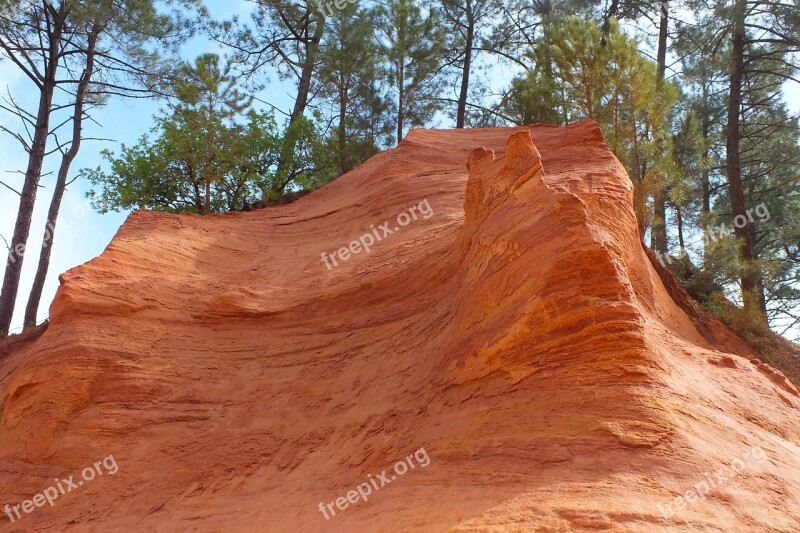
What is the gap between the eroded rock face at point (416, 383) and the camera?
440 centimetres

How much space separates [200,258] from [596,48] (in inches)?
352

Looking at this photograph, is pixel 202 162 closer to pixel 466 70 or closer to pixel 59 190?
pixel 59 190

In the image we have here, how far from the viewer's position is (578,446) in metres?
4.50

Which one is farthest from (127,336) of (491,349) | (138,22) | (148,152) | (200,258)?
(138,22)

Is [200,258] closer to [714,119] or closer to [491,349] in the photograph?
[491,349]

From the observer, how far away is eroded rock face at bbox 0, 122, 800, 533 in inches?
173

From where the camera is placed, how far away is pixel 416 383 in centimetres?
644

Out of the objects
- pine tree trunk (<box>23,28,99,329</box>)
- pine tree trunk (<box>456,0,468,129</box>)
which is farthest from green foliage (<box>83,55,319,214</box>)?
pine tree trunk (<box>456,0,468,129</box>)

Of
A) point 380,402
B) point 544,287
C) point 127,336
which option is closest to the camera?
point 544,287

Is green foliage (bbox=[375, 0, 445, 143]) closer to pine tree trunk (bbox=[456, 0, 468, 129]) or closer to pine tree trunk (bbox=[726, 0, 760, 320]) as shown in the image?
pine tree trunk (bbox=[456, 0, 468, 129])

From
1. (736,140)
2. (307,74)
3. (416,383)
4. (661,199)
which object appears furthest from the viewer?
(307,74)

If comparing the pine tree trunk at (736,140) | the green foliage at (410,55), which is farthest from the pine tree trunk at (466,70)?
the pine tree trunk at (736,140)

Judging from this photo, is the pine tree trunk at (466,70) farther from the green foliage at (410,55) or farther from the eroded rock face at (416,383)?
the eroded rock face at (416,383)

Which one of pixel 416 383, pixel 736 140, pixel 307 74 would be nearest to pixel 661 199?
pixel 736 140
